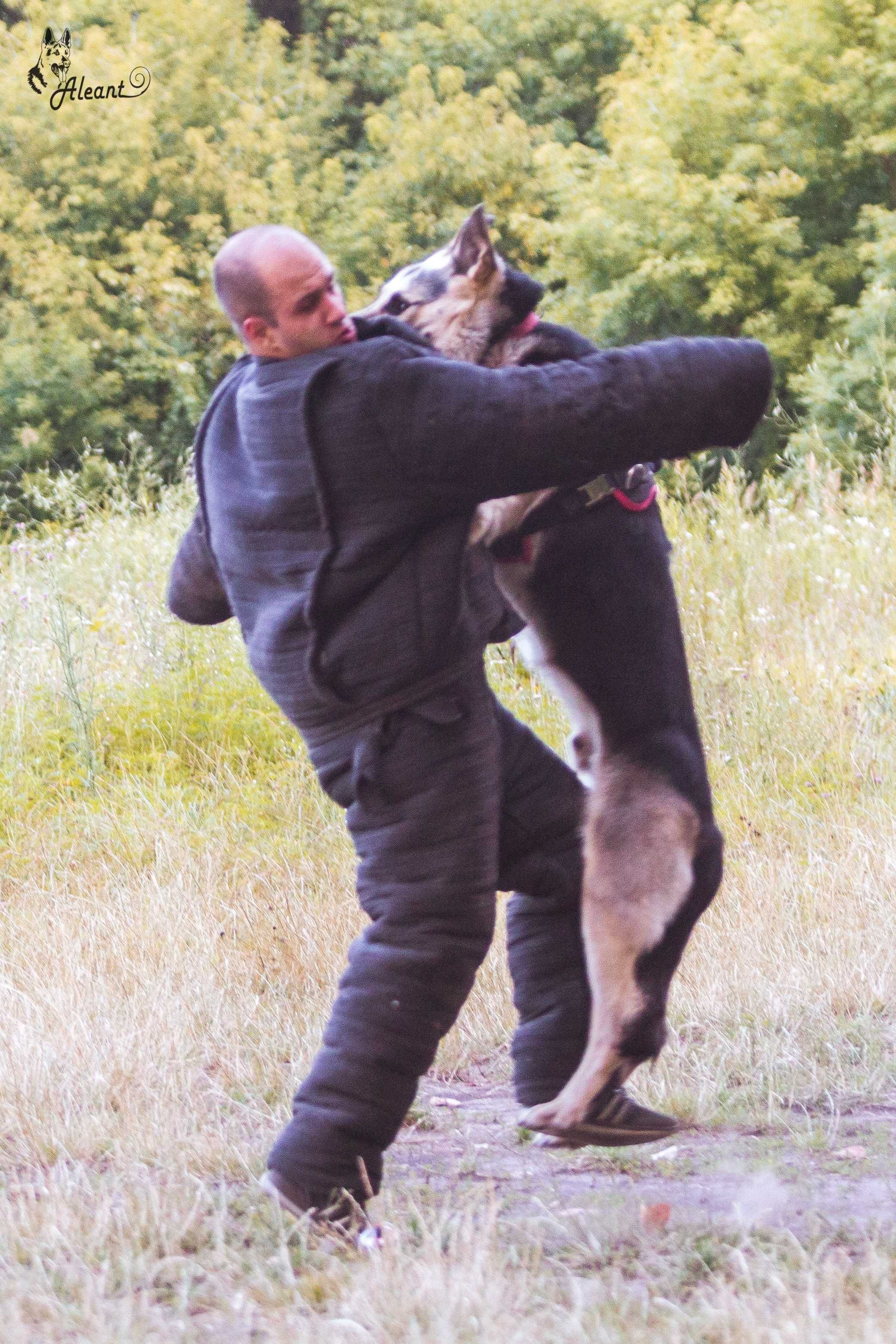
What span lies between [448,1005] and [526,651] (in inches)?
28.2

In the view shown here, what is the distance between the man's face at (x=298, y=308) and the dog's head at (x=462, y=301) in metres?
0.39

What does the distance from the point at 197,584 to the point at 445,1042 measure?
1793 millimetres

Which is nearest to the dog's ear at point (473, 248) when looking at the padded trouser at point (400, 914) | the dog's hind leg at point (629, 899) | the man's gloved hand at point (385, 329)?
the man's gloved hand at point (385, 329)

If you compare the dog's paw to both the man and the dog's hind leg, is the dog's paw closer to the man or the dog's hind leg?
the dog's hind leg

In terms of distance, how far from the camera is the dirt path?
282 cm

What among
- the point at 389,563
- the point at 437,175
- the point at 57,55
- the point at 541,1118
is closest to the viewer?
the point at 389,563

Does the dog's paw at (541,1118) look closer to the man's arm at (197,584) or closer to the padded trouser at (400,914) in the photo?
the padded trouser at (400,914)

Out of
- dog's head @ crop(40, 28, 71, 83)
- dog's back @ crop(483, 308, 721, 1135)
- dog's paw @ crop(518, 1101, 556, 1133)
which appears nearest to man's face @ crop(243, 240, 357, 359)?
dog's back @ crop(483, 308, 721, 1135)

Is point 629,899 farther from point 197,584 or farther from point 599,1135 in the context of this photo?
point 197,584

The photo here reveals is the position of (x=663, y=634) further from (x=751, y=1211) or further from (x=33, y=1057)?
(x=33, y=1057)

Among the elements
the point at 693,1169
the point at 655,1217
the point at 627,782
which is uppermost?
the point at 627,782

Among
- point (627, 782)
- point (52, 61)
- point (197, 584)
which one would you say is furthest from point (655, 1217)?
point (52, 61)

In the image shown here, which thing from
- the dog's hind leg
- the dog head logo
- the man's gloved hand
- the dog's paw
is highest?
the dog head logo

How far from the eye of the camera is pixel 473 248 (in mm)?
2723
